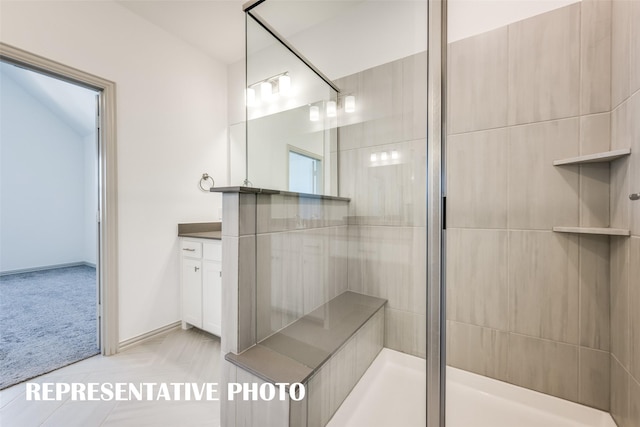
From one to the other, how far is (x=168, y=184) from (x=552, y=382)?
9.76ft

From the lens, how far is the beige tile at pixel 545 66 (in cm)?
117

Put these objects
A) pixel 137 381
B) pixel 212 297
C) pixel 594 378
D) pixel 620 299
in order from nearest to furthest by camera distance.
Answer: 1. pixel 620 299
2. pixel 594 378
3. pixel 137 381
4. pixel 212 297

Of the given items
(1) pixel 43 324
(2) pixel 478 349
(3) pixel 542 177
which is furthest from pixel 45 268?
(3) pixel 542 177

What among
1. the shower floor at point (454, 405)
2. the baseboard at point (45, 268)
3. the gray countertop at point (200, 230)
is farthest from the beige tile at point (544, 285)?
the baseboard at point (45, 268)

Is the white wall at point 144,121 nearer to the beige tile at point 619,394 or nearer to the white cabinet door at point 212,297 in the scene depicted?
the white cabinet door at point 212,297

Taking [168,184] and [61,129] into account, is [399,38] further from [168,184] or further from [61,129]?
[61,129]

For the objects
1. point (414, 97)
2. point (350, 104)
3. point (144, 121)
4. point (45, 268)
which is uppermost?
point (144, 121)

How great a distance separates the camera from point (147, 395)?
4.74 ft

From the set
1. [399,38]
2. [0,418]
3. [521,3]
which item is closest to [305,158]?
[399,38]

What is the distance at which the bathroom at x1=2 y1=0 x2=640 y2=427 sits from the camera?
985 millimetres

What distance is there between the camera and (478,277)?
55.2 inches

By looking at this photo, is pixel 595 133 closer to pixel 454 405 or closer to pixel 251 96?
pixel 454 405

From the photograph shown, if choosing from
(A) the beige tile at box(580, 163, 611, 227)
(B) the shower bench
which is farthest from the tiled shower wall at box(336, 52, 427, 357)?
(A) the beige tile at box(580, 163, 611, 227)

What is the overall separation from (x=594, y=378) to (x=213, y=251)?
2.39 meters
